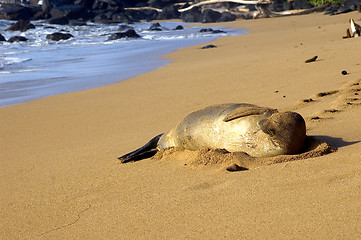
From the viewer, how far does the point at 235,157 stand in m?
3.25

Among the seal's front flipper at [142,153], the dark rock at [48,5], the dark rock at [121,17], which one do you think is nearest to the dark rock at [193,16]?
the dark rock at [121,17]

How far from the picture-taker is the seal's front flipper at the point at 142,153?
12.3 ft

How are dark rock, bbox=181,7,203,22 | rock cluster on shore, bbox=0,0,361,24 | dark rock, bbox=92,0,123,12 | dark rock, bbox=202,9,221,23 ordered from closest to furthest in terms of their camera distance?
1. dark rock, bbox=202,9,221,23
2. dark rock, bbox=181,7,203,22
3. rock cluster on shore, bbox=0,0,361,24
4. dark rock, bbox=92,0,123,12

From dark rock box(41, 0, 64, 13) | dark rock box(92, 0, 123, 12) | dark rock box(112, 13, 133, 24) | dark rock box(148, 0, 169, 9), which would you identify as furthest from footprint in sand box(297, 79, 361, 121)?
dark rock box(148, 0, 169, 9)

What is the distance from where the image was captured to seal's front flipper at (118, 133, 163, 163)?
3.73 meters

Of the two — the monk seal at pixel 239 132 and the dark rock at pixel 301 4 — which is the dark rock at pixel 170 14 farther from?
the monk seal at pixel 239 132

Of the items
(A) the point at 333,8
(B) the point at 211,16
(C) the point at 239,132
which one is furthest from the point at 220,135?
(B) the point at 211,16

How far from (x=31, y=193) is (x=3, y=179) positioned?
19.6 inches

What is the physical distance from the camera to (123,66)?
10.4 m

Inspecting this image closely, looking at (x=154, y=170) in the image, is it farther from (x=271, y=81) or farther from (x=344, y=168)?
(x=271, y=81)

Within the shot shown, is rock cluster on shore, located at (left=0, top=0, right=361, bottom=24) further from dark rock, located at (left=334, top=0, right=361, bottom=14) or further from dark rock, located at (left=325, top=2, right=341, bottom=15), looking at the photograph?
dark rock, located at (left=334, top=0, right=361, bottom=14)

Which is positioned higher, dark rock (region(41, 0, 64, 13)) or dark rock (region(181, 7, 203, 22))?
dark rock (region(41, 0, 64, 13))

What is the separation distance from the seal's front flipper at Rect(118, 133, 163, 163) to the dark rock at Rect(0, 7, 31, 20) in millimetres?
36804

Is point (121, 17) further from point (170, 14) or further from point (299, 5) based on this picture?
point (299, 5)
